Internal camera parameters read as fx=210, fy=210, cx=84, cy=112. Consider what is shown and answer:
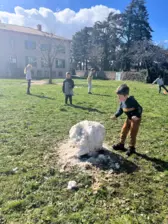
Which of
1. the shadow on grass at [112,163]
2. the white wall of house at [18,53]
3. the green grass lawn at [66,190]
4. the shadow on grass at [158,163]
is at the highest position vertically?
the white wall of house at [18,53]

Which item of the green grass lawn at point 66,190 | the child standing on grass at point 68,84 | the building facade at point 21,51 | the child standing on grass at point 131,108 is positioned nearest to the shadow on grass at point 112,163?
the green grass lawn at point 66,190

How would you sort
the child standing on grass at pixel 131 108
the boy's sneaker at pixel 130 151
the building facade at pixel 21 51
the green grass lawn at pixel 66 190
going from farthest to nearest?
the building facade at pixel 21 51 → the boy's sneaker at pixel 130 151 → the child standing on grass at pixel 131 108 → the green grass lawn at pixel 66 190

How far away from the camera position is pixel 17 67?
42094mm

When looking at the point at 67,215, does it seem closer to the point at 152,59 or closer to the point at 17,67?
the point at 152,59

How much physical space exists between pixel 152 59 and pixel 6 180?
3232 centimetres

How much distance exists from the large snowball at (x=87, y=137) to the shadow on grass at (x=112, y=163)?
0.16 metres

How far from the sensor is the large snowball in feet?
13.8

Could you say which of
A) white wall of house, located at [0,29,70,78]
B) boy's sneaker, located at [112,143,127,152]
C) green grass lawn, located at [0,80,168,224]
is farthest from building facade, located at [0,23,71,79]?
boy's sneaker, located at [112,143,127,152]

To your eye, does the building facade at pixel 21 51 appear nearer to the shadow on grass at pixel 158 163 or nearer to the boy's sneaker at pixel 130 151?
the boy's sneaker at pixel 130 151

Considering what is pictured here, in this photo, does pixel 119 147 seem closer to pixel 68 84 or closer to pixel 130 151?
pixel 130 151

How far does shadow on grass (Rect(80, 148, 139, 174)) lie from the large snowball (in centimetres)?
16

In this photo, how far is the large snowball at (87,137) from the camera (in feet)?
13.8

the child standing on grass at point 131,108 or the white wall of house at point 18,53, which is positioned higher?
the white wall of house at point 18,53

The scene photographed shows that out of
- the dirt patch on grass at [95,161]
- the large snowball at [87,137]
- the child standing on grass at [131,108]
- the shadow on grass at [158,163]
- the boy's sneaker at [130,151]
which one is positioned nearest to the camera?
the dirt patch on grass at [95,161]
